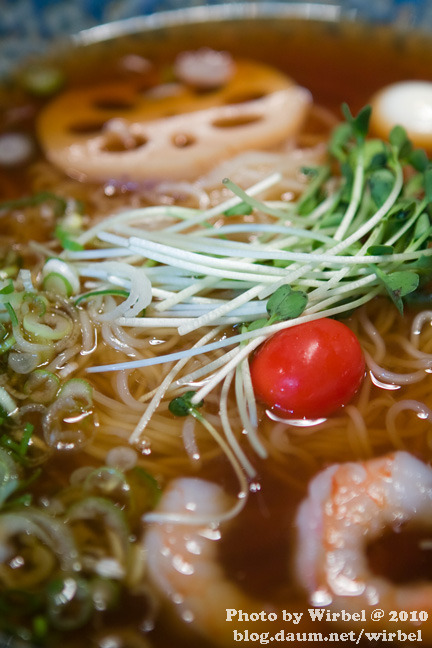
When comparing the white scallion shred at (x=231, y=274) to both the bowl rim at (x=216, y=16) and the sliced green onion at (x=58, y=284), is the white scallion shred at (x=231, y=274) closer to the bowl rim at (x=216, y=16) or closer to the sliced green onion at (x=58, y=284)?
the sliced green onion at (x=58, y=284)

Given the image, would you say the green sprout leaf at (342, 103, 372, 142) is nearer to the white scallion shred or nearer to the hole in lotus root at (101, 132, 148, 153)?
the white scallion shred

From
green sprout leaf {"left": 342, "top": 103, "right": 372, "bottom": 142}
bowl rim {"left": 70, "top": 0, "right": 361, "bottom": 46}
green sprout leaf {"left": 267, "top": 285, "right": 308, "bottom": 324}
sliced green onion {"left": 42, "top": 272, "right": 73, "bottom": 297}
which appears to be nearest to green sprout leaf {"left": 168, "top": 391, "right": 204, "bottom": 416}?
green sprout leaf {"left": 267, "top": 285, "right": 308, "bottom": 324}

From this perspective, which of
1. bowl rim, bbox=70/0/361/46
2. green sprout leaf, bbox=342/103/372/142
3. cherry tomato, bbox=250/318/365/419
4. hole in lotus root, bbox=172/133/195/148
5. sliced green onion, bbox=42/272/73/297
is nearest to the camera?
cherry tomato, bbox=250/318/365/419

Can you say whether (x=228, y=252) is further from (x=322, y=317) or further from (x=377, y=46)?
(x=377, y=46)

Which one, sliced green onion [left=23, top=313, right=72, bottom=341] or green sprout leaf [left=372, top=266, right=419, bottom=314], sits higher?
green sprout leaf [left=372, top=266, right=419, bottom=314]

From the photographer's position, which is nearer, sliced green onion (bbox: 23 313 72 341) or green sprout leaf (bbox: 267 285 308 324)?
green sprout leaf (bbox: 267 285 308 324)

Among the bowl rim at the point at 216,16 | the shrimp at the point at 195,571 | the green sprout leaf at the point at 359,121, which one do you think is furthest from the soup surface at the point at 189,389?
the bowl rim at the point at 216,16

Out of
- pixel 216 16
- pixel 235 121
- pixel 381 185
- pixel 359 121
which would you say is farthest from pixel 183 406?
pixel 216 16

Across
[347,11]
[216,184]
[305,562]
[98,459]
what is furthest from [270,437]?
[347,11]
